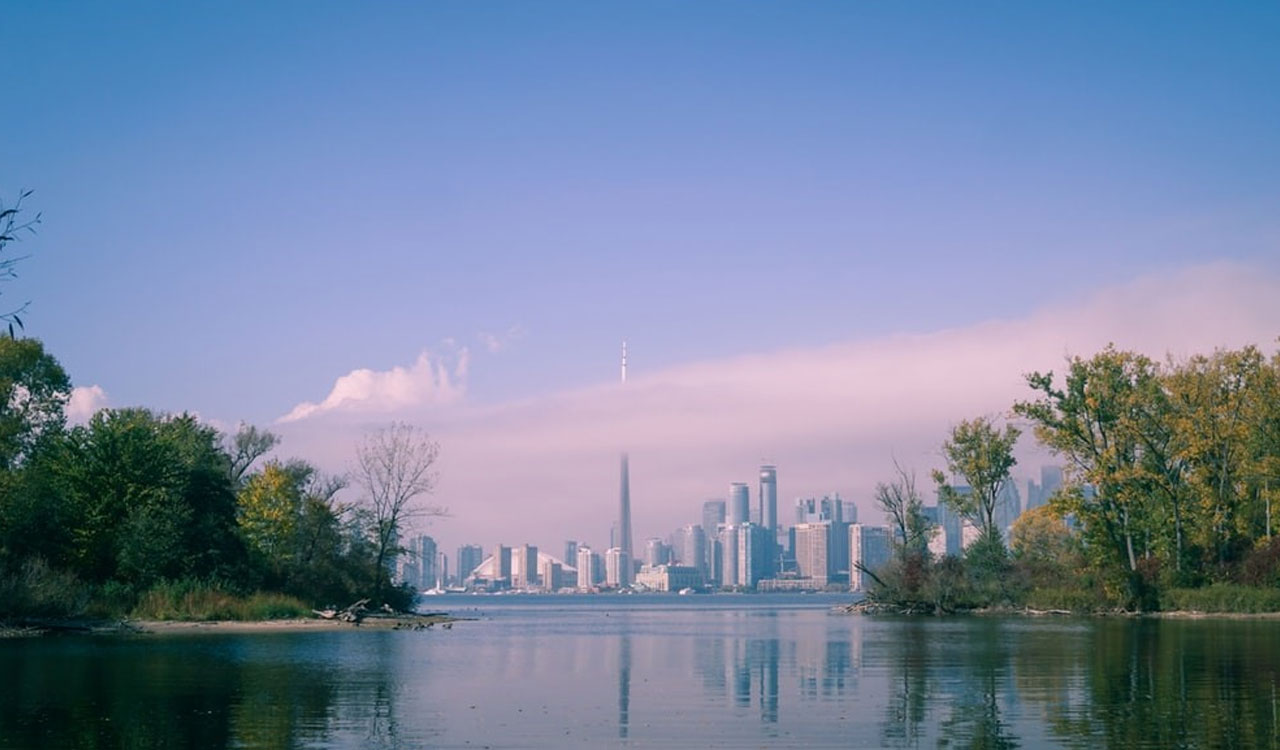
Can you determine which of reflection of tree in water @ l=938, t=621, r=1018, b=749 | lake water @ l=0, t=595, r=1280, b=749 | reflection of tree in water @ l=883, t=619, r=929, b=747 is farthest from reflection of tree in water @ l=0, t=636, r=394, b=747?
reflection of tree in water @ l=938, t=621, r=1018, b=749

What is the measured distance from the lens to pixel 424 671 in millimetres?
39656

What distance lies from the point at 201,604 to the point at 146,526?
5.26 m

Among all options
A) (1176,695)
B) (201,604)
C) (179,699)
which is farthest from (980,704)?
(201,604)

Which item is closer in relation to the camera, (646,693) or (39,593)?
(646,693)

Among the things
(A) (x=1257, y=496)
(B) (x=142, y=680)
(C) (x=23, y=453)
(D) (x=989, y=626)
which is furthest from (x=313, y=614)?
(A) (x=1257, y=496)

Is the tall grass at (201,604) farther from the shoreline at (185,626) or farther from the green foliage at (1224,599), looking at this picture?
the green foliage at (1224,599)

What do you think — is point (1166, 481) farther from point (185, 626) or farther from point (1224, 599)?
point (185, 626)

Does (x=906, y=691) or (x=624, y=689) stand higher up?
(x=906, y=691)

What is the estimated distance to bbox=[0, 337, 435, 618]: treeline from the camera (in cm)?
6619

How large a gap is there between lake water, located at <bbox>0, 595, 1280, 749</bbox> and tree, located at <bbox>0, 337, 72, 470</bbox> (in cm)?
3149

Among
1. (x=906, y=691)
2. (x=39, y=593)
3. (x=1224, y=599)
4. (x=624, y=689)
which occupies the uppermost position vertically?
(x=39, y=593)

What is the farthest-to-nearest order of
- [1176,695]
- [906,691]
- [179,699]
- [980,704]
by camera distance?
[906,691] → [1176,695] → [179,699] → [980,704]

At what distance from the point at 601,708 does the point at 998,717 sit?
28.3ft

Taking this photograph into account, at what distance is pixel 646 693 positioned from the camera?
3194 cm
